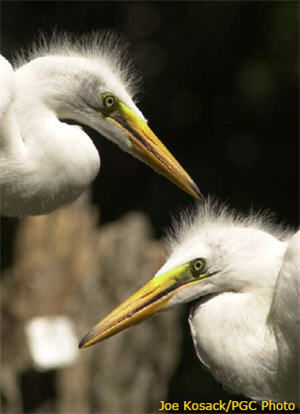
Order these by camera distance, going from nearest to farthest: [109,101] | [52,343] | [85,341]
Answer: [85,341], [109,101], [52,343]

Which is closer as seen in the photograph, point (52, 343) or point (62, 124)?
point (62, 124)

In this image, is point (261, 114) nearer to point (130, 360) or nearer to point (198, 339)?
point (130, 360)

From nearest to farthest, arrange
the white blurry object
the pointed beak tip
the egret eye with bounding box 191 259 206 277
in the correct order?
the pointed beak tip
the egret eye with bounding box 191 259 206 277
the white blurry object

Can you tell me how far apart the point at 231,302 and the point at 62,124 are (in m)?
0.62

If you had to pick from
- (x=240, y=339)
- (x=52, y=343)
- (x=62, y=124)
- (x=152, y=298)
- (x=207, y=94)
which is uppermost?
(x=62, y=124)

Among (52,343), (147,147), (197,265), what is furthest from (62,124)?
(52,343)

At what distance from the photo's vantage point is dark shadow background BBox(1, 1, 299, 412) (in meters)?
7.83

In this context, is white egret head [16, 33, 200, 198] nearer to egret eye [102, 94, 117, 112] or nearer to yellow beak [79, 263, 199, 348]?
egret eye [102, 94, 117, 112]

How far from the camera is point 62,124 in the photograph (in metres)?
2.53

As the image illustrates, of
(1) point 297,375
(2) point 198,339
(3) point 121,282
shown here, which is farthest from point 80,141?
(3) point 121,282

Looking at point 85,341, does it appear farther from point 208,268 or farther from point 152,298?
point 208,268

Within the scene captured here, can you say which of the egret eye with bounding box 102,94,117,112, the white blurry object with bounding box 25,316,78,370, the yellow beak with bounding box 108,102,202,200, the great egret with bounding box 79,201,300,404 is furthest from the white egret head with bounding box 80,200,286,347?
the white blurry object with bounding box 25,316,78,370

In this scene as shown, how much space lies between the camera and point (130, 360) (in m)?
5.31

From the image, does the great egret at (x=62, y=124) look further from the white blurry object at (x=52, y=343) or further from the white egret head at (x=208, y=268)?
the white blurry object at (x=52, y=343)
